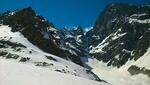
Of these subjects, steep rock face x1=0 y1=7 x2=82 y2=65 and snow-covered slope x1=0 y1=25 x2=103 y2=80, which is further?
steep rock face x1=0 y1=7 x2=82 y2=65

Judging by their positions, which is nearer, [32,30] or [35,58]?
[35,58]

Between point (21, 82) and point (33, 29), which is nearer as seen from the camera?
point (21, 82)

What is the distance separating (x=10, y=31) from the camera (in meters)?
89.5

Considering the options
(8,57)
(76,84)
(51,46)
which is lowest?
(76,84)

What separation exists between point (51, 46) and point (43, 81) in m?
58.7

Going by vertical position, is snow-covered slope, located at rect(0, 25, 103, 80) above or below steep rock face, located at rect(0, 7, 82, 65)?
below

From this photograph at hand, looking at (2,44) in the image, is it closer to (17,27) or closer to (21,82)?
(17,27)

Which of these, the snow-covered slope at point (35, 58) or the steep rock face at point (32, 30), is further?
the steep rock face at point (32, 30)

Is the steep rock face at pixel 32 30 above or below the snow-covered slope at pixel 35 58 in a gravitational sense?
above

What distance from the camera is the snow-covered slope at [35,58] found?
51900mm

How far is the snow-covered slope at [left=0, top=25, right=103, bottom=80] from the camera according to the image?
51900 millimetres

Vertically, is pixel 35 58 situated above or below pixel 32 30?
below

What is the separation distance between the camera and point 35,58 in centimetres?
5678

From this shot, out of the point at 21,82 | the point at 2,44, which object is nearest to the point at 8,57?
the point at 2,44
